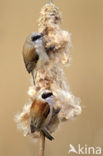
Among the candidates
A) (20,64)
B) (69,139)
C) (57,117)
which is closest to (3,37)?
(20,64)

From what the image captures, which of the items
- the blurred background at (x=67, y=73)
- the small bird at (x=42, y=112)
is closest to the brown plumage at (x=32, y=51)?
the small bird at (x=42, y=112)

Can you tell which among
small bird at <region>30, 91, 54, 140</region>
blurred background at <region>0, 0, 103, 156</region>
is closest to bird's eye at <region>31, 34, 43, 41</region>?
small bird at <region>30, 91, 54, 140</region>

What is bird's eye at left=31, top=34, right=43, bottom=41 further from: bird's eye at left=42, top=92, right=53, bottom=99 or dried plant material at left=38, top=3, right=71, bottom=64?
bird's eye at left=42, top=92, right=53, bottom=99

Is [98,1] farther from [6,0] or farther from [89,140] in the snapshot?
[89,140]

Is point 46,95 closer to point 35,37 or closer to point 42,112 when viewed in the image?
point 42,112

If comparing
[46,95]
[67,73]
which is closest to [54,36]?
[46,95]

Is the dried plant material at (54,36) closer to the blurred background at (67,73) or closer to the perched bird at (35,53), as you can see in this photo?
the perched bird at (35,53)
